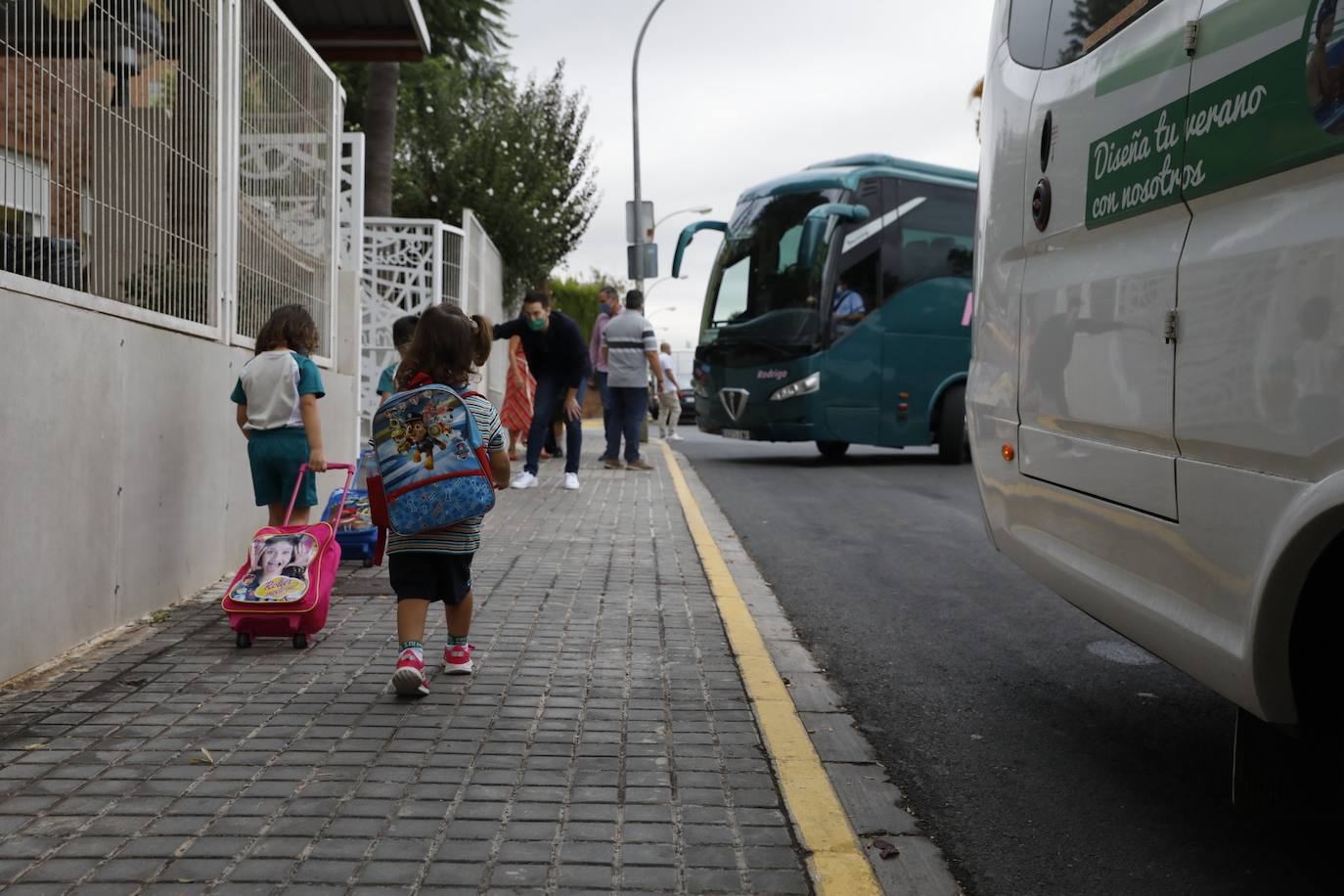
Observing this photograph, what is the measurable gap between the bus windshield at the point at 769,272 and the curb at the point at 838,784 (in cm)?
960

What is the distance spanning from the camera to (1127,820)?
3641 mm

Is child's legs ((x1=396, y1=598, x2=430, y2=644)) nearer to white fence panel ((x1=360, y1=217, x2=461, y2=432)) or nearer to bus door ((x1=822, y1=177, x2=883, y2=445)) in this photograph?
white fence panel ((x1=360, y1=217, x2=461, y2=432))

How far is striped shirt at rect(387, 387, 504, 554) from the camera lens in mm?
4793

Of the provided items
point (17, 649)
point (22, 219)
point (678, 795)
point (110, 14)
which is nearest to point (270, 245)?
point (110, 14)

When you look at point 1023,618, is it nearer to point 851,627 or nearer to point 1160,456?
point 851,627

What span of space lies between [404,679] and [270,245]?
4.28 metres

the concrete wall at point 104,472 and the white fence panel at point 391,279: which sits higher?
the white fence panel at point 391,279

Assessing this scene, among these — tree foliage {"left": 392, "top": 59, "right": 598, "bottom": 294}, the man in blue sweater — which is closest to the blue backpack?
the man in blue sweater

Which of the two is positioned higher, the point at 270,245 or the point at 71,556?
the point at 270,245

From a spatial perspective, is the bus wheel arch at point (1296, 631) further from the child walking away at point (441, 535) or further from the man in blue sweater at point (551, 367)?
the man in blue sweater at point (551, 367)

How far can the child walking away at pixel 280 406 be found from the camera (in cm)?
622

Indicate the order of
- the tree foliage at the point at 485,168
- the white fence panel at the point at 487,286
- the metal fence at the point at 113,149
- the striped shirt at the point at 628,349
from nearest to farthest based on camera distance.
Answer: the metal fence at the point at 113,149 → the striped shirt at the point at 628,349 → the white fence panel at the point at 487,286 → the tree foliage at the point at 485,168

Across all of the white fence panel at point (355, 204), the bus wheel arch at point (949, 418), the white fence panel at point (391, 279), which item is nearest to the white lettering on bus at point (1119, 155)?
the white fence panel at point (355, 204)

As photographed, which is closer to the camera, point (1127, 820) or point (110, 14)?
point (1127, 820)
